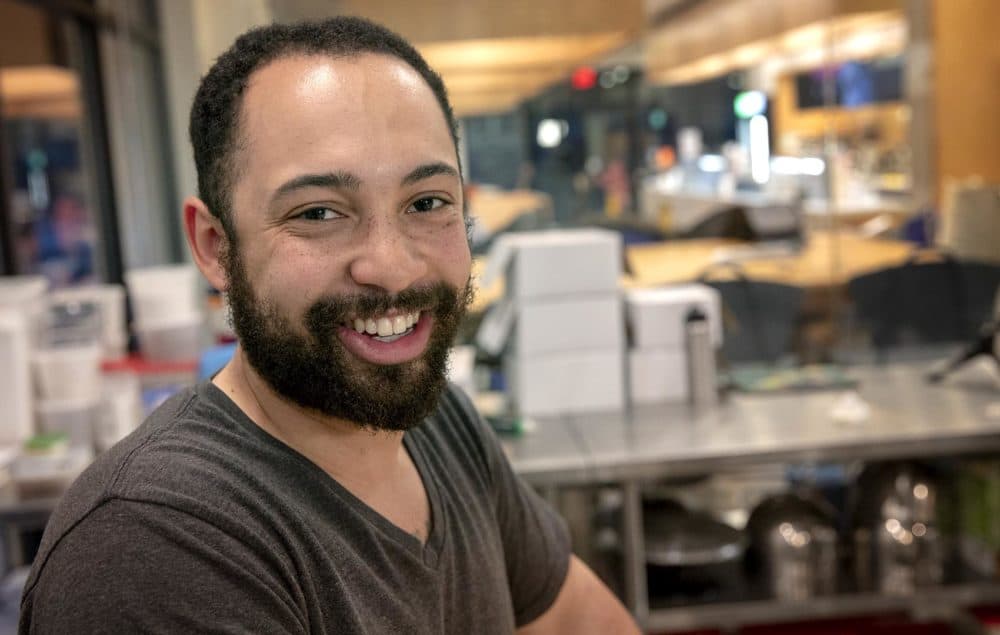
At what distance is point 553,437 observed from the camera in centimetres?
252

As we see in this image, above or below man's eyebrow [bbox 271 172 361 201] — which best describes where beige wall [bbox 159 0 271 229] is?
above

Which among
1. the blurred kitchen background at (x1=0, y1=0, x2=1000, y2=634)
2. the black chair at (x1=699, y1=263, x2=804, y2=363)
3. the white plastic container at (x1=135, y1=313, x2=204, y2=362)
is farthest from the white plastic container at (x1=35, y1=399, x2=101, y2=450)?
the black chair at (x1=699, y1=263, x2=804, y2=363)

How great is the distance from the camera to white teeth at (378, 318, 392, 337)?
3.14ft

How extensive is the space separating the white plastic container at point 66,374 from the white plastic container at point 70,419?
3cm

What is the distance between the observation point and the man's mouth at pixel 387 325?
95 cm

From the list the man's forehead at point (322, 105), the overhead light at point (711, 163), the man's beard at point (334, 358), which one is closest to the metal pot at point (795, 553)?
the man's beard at point (334, 358)

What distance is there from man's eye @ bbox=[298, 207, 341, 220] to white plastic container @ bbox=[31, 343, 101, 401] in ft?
6.57

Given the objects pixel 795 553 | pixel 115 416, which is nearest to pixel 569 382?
pixel 795 553

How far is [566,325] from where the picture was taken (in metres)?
2.74

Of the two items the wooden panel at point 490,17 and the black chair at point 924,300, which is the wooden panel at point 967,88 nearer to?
the black chair at point 924,300

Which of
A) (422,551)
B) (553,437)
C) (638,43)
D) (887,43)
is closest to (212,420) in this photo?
(422,551)

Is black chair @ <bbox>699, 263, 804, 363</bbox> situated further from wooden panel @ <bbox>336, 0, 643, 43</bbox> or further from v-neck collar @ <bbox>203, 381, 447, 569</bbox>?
v-neck collar @ <bbox>203, 381, 447, 569</bbox>

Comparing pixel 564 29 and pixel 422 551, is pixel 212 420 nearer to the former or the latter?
pixel 422 551

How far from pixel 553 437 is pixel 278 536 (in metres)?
1.65
